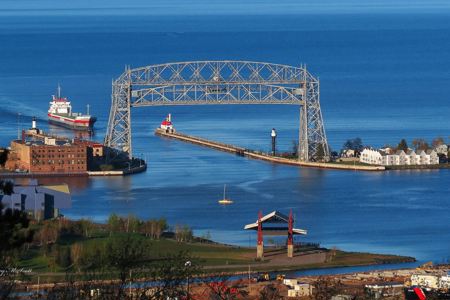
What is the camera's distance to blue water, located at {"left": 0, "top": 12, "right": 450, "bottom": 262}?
28531 mm

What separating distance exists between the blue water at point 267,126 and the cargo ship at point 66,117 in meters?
0.36

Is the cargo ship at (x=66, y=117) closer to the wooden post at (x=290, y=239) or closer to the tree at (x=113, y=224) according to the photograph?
the tree at (x=113, y=224)

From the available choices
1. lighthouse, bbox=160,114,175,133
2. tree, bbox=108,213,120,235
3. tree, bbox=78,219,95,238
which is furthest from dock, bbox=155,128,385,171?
tree, bbox=78,219,95,238

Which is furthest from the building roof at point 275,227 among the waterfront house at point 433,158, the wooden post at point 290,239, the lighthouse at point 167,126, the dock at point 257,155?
the lighthouse at point 167,126

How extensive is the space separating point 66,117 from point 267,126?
16.8 feet

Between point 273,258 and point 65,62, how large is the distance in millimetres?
46194

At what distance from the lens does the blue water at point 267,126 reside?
93.6ft

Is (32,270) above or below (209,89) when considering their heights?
below

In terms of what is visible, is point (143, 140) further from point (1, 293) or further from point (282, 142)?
point (1, 293)

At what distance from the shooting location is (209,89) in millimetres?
39875

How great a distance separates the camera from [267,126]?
44.0 metres

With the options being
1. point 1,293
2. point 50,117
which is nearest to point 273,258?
point 1,293

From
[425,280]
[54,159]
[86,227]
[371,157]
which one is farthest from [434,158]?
[425,280]

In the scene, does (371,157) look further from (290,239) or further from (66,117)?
(290,239)
